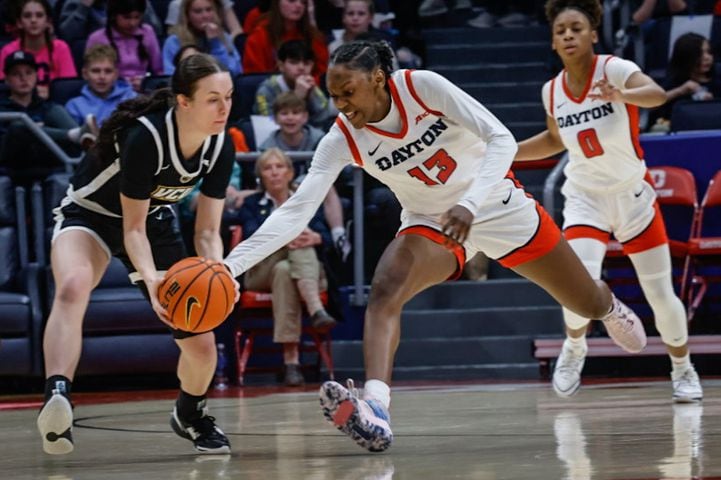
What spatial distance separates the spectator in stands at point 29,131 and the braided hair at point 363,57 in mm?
4713

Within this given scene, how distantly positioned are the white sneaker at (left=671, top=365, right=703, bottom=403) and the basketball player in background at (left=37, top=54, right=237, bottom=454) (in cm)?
267

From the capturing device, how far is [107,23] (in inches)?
433

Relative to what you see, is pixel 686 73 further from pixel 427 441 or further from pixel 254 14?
pixel 427 441

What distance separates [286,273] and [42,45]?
3.13 meters

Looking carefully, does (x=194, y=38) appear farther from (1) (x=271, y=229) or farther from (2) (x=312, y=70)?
(1) (x=271, y=229)

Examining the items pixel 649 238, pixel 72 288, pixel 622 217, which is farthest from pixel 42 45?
pixel 72 288

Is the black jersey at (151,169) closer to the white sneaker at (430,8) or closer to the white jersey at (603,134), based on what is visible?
the white jersey at (603,134)

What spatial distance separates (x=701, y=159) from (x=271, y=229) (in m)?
5.50

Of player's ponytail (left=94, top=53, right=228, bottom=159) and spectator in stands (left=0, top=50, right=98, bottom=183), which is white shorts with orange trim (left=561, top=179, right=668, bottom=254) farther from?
spectator in stands (left=0, top=50, right=98, bottom=183)

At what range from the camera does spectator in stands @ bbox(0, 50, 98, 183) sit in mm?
9617

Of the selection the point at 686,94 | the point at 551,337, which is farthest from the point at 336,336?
the point at 686,94

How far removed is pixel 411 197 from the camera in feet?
17.4

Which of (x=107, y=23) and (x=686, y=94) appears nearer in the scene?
(x=686, y=94)

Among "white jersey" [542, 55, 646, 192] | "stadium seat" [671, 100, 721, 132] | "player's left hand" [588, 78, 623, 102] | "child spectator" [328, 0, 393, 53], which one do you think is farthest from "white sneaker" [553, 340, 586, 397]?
"child spectator" [328, 0, 393, 53]
